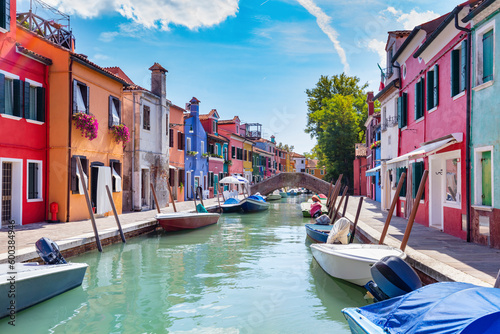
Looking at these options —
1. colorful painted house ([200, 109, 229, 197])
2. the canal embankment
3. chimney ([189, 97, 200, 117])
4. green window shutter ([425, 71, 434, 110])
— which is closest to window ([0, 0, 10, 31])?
the canal embankment

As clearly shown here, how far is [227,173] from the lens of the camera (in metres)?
38.3

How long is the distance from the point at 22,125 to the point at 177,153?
550 inches

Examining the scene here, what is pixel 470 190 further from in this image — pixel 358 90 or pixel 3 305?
pixel 358 90

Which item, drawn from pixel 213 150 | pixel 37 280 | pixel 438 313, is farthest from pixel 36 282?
pixel 213 150

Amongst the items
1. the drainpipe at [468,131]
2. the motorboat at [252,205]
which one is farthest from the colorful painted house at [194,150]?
the drainpipe at [468,131]

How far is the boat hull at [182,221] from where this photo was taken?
1487 cm

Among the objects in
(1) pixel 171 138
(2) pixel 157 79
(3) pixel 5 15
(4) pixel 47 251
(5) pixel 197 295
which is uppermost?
(2) pixel 157 79

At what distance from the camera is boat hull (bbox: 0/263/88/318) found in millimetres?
5848

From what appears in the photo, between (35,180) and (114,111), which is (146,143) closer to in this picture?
(114,111)

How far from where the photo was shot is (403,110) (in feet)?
51.8

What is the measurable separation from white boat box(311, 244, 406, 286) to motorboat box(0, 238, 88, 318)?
4864mm

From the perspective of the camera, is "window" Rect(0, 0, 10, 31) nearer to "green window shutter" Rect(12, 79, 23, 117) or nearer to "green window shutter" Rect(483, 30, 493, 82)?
"green window shutter" Rect(12, 79, 23, 117)

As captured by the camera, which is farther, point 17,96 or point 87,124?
point 87,124

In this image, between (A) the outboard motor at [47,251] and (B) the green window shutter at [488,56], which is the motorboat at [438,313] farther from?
(B) the green window shutter at [488,56]
